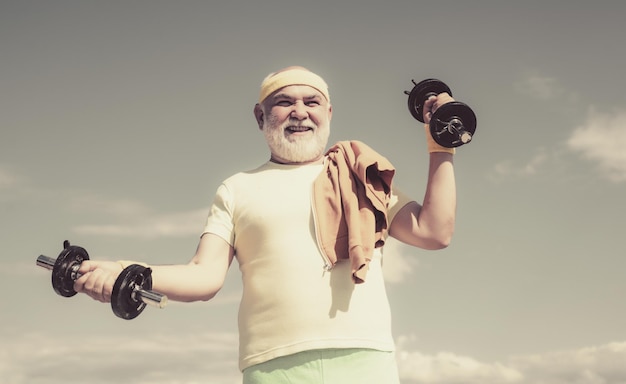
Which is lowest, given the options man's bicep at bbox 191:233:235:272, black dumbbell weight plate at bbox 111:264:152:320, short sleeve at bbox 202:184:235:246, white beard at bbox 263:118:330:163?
black dumbbell weight plate at bbox 111:264:152:320

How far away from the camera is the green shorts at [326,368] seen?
14.2ft

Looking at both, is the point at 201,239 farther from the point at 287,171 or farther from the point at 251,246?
the point at 287,171

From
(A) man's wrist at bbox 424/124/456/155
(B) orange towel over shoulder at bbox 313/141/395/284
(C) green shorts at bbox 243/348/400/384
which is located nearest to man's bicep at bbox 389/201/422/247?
(B) orange towel over shoulder at bbox 313/141/395/284

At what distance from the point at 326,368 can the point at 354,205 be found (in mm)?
1013

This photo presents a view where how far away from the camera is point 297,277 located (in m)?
4.53

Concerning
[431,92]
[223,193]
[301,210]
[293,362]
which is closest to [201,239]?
[223,193]

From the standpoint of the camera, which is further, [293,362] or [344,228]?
[344,228]

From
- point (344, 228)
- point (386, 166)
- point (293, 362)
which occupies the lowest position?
point (293, 362)

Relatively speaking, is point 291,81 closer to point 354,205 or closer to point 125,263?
point 354,205

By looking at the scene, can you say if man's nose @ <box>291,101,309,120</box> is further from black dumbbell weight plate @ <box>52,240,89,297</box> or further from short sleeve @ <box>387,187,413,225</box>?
black dumbbell weight plate @ <box>52,240,89,297</box>

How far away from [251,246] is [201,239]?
41 centimetres

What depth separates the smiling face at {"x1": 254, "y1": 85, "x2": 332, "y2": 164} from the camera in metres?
5.10

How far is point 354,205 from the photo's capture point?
4719 mm

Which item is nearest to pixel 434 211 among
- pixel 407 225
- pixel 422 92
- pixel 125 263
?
pixel 407 225
